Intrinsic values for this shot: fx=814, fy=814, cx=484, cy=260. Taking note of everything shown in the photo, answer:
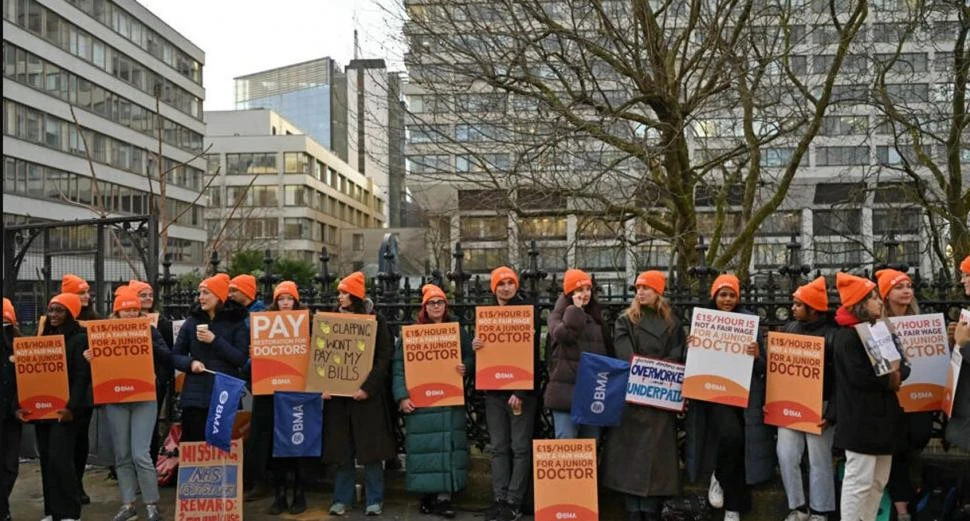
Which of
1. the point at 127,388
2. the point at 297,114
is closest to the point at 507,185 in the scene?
the point at 127,388

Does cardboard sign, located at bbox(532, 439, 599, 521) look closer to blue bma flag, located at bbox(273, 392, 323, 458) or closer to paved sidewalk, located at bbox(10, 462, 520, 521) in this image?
paved sidewalk, located at bbox(10, 462, 520, 521)

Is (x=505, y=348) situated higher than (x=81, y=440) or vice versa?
(x=505, y=348)

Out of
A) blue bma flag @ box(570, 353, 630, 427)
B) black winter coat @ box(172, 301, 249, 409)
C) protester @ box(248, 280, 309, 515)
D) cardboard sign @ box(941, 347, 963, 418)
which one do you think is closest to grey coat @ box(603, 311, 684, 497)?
blue bma flag @ box(570, 353, 630, 427)

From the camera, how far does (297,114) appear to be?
143m

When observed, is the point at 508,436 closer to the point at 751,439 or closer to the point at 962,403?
the point at 751,439

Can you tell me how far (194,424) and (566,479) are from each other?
327cm

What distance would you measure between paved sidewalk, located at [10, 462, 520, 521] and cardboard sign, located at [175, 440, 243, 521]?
38 centimetres

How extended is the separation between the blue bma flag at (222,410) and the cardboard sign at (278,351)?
0.37 metres

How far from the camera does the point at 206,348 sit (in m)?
7.15

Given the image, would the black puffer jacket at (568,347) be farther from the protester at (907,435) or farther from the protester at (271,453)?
the protester at (271,453)

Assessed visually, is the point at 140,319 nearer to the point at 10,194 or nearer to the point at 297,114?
the point at 10,194

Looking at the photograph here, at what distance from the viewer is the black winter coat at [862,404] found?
18.8ft

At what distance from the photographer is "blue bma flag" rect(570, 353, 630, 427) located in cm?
653

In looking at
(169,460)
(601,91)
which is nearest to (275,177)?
(601,91)
